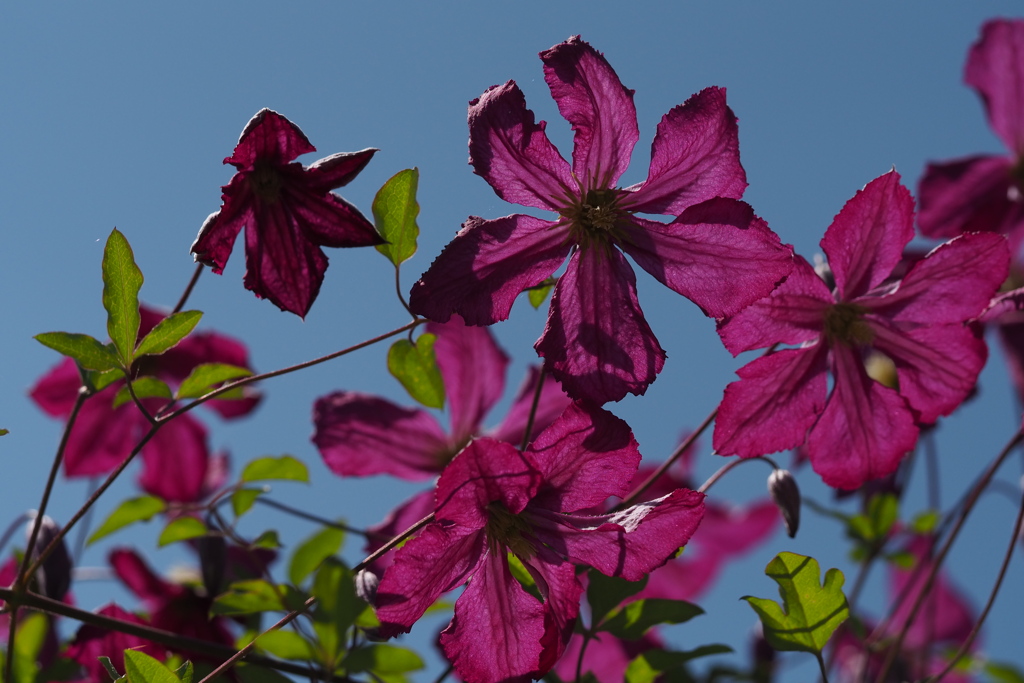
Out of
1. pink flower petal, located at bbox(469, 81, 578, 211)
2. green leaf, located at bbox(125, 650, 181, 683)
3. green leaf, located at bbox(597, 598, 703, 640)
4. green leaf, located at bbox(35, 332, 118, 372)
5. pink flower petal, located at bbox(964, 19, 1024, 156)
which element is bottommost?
green leaf, located at bbox(125, 650, 181, 683)

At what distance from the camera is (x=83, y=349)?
854 millimetres

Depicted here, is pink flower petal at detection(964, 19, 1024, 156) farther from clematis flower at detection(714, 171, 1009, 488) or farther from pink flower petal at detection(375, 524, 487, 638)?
pink flower petal at detection(375, 524, 487, 638)

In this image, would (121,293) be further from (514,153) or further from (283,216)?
(514,153)

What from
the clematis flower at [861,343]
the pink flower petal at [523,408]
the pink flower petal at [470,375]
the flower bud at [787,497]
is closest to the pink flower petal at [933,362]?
the clematis flower at [861,343]

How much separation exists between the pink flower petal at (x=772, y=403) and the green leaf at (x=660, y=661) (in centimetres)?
23

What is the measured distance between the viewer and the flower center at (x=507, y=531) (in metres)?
0.81

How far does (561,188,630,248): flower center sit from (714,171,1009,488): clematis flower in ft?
0.47

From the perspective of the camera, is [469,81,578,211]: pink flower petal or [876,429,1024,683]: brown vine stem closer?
[469,81,578,211]: pink flower petal

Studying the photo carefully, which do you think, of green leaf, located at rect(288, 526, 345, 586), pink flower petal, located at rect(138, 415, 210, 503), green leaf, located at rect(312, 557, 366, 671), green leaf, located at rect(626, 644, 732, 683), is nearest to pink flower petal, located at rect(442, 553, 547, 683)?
green leaf, located at rect(312, 557, 366, 671)

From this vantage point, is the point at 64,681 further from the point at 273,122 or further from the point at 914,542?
the point at 914,542

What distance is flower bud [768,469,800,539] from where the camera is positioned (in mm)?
1009

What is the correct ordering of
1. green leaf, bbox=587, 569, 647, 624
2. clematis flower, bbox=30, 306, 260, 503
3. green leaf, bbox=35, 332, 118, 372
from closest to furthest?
green leaf, bbox=35, 332, 118, 372
green leaf, bbox=587, 569, 647, 624
clematis flower, bbox=30, 306, 260, 503

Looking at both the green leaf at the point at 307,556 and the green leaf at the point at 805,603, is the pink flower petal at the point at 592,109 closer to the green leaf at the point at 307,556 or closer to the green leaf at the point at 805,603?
the green leaf at the point at 805,603

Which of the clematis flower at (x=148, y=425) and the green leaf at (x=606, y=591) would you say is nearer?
the green leaf at (x=606, y=591)
